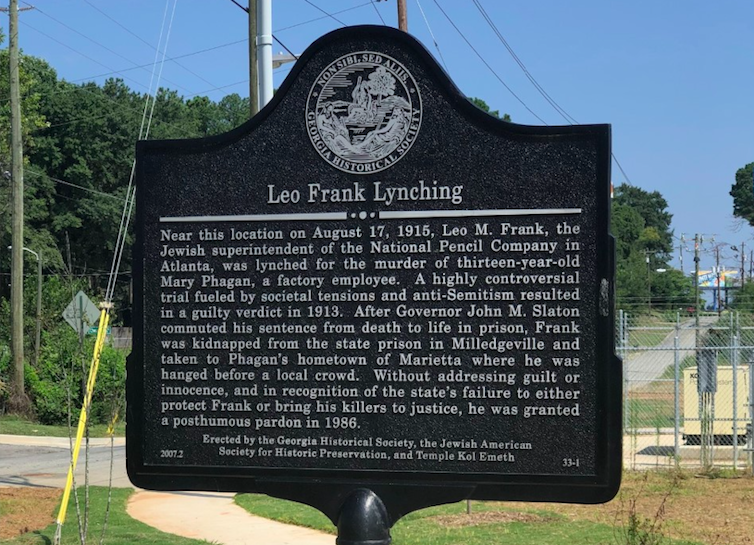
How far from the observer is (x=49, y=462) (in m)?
17.8

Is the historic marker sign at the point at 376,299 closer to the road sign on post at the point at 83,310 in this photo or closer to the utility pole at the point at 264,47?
the utility pole at the point at 264,47

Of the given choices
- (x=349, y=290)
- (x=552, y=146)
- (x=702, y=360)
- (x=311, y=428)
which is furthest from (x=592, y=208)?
(x=702, y=360)

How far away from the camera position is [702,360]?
1480 cm

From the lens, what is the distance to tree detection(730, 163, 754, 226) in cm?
8331

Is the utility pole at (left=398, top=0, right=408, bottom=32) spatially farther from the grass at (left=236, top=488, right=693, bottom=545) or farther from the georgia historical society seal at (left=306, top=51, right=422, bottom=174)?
the georgia historical society seal at (left=306, top=51, right=422, bottom=174)

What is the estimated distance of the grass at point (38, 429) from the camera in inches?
917

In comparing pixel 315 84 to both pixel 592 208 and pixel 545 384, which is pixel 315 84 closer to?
pixel 592 208

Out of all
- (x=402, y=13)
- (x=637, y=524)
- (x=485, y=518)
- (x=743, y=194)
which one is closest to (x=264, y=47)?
(x=637, y=524)

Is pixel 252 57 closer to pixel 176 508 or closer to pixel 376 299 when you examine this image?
pixel 176 508

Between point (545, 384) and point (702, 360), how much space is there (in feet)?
37.7

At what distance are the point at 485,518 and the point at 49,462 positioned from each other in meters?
10.1

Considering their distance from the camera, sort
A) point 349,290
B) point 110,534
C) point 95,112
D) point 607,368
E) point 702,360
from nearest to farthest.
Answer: point 607,368 → point 349,290 → point 110,534 → point 702,360 → point 95,112

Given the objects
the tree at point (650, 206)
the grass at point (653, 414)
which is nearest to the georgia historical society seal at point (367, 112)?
the grass at point (653, 414)

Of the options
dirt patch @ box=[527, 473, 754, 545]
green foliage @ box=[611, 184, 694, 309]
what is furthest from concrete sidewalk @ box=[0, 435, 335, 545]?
green foliage @ box=[611, 184, 694, 309]
